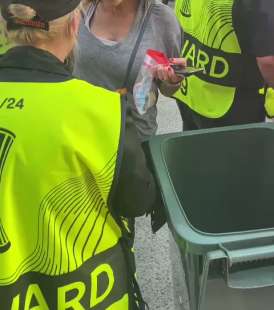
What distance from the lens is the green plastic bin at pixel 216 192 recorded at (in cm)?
103

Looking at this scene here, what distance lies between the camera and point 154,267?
81.3 inches

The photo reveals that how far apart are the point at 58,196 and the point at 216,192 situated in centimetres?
61

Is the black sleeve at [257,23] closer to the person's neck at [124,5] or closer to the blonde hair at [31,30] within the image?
the person's neck at [124,5]

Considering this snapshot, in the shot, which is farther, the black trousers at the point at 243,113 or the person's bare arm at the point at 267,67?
the black trousers at the point at 243,113

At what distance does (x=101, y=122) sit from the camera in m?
0.97

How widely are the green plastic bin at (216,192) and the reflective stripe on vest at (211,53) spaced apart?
30 centimetres

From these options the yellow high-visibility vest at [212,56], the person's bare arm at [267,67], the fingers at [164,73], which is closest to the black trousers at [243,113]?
the yellow high-visibility vest at [212,56]

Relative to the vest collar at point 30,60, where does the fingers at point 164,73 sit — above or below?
below

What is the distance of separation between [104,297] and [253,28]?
79cm

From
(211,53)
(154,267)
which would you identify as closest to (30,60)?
(211,53)

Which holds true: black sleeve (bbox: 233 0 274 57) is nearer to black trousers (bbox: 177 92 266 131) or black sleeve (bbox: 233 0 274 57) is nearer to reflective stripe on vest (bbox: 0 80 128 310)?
black trousers (bbox: 177 92 266 131)

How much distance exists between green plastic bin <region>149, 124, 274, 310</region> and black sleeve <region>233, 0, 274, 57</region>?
21cm

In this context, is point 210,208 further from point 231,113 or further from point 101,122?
point 101,122

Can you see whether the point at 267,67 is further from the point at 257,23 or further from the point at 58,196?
the point at 58,196
